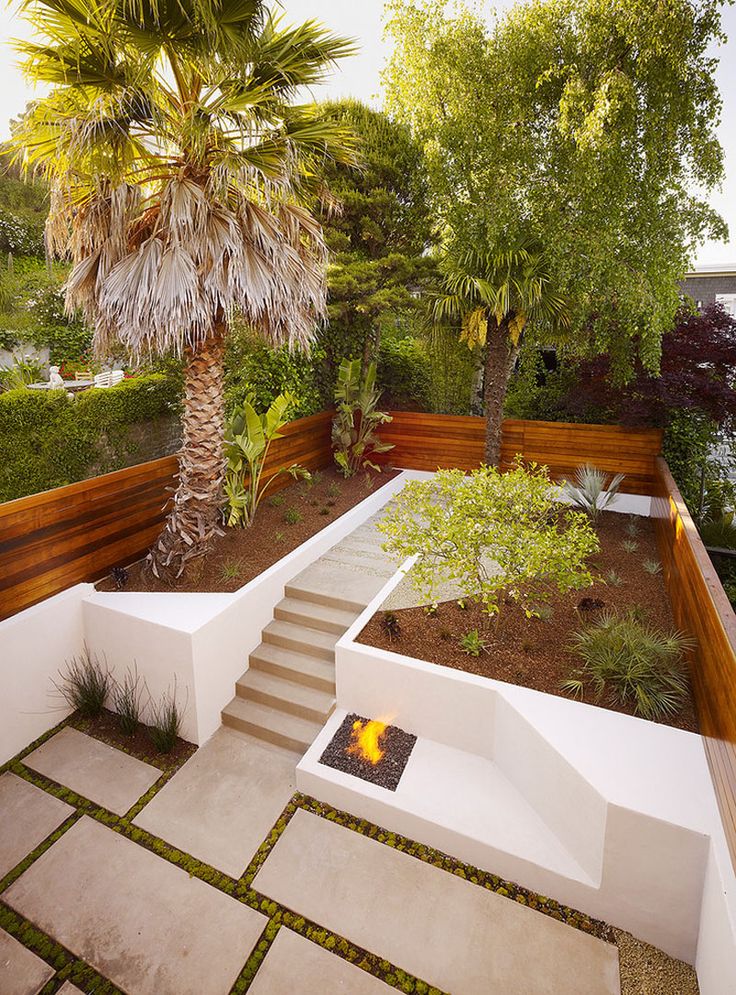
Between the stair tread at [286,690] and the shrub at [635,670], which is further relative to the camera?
the stair tread at [286,690]

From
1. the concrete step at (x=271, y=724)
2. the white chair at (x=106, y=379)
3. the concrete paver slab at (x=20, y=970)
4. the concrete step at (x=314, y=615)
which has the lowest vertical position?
the concrete paver slab at (x=20, y=970)

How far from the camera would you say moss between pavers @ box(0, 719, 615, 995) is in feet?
10.2

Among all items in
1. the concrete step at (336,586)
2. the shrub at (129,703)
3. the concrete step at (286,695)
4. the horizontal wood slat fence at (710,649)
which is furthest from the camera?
the concrete step at (336,586)

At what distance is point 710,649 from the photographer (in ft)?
11.5

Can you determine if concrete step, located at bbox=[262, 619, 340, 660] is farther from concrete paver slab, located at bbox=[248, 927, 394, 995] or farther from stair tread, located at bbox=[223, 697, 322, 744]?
concrete paver slab, located at bbox=[248, 927, 394, 995]

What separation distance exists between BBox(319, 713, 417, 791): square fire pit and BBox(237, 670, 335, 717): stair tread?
12.3 inches

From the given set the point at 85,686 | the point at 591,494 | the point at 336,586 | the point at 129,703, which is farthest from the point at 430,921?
the point at 591,494

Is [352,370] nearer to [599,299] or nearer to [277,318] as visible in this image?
[277,318]

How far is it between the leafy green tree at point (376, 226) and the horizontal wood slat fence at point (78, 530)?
15.5ft

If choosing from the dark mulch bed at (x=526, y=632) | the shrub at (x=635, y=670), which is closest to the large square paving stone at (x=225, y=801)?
the dark mulch bed at (x=526, y=632)

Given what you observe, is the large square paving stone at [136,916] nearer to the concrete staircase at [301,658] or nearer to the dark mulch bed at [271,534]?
the concrete staircase at [301,658]

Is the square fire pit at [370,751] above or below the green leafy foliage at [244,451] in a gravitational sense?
below

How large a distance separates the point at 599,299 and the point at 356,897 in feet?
25.6

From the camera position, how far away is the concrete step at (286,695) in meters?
4.95
